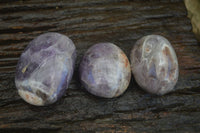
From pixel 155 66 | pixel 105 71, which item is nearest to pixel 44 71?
pixel 105 71

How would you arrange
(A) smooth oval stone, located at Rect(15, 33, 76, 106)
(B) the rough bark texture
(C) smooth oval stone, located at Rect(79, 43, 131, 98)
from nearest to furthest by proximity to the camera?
(A) smooth oval stone, located at Rect(15, 33, 76, 106) → (C) smooth oval stone, located at Rect(79, 43, 131, 98) → (B) the rough bark texture

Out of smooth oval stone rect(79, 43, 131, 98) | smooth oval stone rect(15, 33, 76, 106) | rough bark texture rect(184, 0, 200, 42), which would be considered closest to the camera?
smooth oval stone rect(15, 33, 76, 106)

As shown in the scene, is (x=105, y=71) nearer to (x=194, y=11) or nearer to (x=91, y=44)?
(x=91, y=44)

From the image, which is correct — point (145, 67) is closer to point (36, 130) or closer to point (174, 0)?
point (36, 130)

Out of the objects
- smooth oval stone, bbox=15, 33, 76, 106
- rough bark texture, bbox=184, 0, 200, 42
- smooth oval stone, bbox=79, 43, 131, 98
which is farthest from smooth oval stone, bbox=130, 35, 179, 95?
rough bark texture, bbox=184, 0, 200, 42

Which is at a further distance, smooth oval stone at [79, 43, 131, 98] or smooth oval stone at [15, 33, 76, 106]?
smooth oval stone at [79, 43, 131, 98]

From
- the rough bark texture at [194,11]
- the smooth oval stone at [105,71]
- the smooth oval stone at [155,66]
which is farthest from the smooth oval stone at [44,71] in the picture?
the rough bark texture at [194,11]

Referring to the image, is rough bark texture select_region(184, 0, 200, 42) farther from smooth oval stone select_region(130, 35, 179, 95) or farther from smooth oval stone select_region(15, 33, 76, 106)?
smooth oval stone select_region(15, 33, 76, 106)
